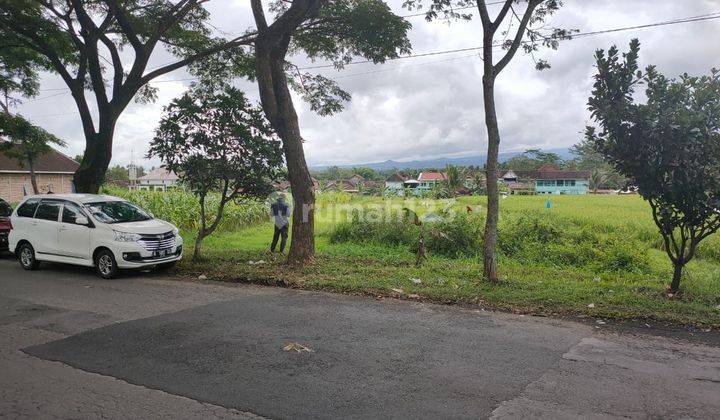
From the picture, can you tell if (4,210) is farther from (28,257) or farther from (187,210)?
(187,210)

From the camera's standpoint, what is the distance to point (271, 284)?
935 cm

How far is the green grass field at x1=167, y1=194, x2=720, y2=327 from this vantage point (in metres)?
7.29

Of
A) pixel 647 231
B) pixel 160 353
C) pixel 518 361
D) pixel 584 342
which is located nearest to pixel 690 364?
pixel 584 342

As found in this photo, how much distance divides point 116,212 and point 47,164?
3396 centimetres

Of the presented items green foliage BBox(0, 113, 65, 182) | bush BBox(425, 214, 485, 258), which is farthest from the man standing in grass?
green foliage BBox(0, 113, 65, 182)

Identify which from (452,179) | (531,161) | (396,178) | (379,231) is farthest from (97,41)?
(531,161)

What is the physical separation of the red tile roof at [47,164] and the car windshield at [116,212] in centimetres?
2969

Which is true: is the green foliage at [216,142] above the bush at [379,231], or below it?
above

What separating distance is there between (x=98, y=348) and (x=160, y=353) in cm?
82

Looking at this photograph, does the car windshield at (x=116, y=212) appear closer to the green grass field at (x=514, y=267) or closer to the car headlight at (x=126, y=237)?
the car headlight at (x=126, y=237)

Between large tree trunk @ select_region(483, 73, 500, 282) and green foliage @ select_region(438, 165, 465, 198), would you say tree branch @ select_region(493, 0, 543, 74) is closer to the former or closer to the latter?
large tree trunk @ select_region(483, 73, 500, 282)

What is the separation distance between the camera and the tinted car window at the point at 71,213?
10438 millimetres

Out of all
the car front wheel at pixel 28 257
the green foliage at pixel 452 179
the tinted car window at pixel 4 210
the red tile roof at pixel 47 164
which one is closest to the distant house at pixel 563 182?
the green foliage at pixel 452 179

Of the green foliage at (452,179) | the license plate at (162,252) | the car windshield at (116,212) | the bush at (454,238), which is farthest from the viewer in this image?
the green foliage at (452,179)
